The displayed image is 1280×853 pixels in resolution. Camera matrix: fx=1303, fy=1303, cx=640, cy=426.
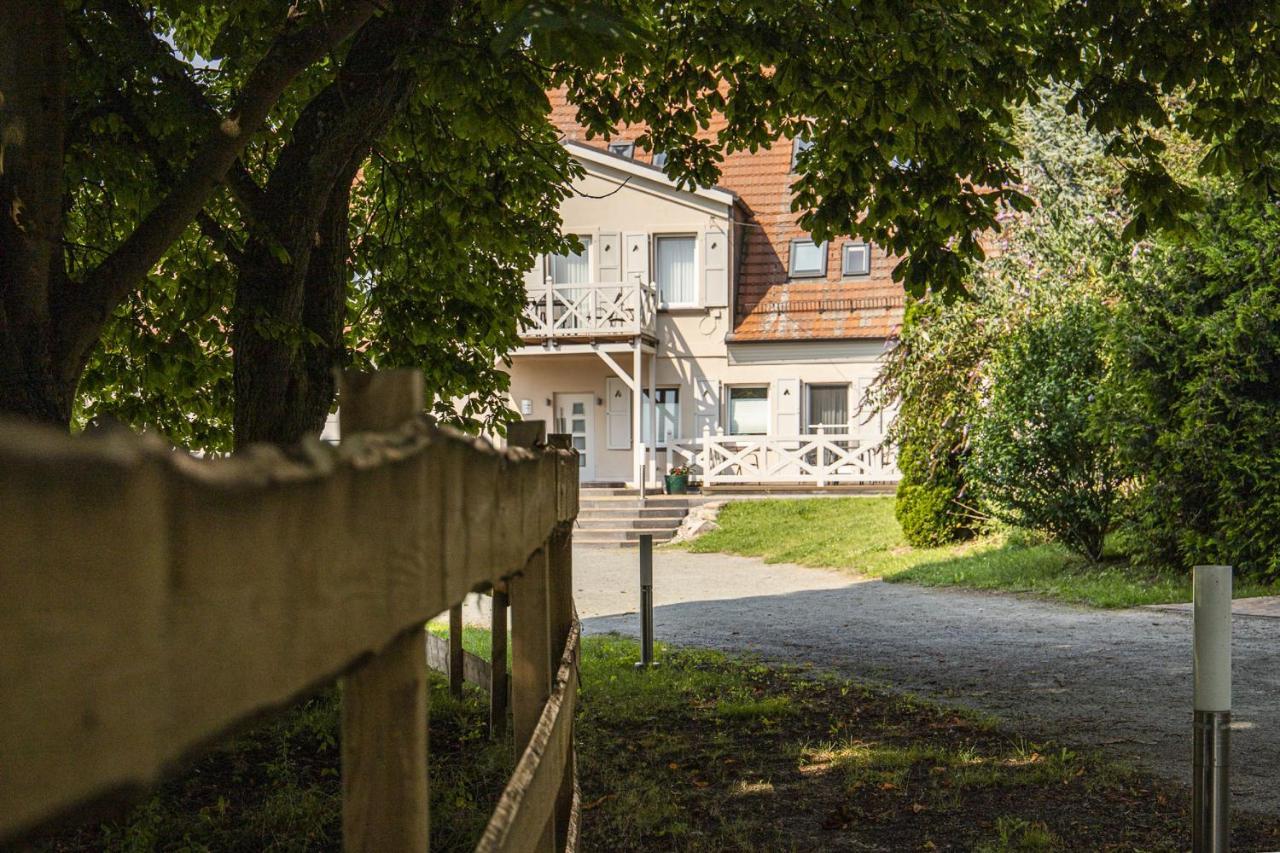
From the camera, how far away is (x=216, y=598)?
0.85m

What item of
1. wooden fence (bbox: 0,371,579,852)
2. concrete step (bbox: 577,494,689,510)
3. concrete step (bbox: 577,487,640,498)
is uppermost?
wooden fence (bbox: 0,371,579,852)

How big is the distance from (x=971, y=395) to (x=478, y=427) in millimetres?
8931

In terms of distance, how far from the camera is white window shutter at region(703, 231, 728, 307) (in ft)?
95.2

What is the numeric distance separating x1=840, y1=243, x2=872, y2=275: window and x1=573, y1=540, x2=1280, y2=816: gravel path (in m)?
13.3

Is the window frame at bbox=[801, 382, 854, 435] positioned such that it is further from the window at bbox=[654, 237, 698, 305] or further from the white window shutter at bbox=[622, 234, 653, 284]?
the white window shutter at bbox=[622, 234, 653, 284]

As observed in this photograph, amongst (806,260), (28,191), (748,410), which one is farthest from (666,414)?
(28,191)

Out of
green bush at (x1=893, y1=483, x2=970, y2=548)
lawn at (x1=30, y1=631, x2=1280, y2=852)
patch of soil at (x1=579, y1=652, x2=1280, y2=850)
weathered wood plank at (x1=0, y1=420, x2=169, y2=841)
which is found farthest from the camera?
green bush at (x1=893, y1=483, x2=970, y2=548)

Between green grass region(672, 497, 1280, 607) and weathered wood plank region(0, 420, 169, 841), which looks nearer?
weathered wood plank region(0, 420, 169, 841)

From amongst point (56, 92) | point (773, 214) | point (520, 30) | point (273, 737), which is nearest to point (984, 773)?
point (273, 737)

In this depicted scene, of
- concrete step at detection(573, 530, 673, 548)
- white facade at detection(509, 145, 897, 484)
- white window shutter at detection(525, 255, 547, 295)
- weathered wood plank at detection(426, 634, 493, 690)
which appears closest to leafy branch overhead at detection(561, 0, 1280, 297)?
weathered wood plank at detection(426, 634, 493, 690)

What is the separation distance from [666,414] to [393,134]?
66.4 feet

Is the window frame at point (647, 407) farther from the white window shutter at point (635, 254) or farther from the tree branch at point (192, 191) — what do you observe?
the tree branch at point (192, 191)

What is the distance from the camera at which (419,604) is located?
1354mm

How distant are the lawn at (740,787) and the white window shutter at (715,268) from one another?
21.6 meters
